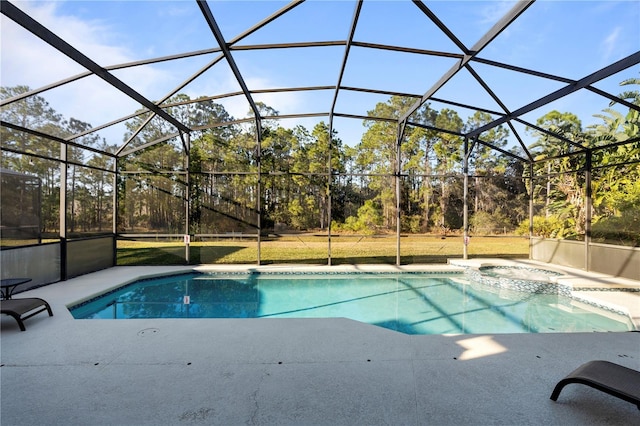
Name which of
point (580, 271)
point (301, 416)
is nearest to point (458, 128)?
point (580, 271)

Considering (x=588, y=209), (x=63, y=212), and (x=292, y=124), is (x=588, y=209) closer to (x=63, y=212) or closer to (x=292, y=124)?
(x=292, y=124)

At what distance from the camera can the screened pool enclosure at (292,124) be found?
4.79 m

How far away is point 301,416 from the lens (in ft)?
6.93

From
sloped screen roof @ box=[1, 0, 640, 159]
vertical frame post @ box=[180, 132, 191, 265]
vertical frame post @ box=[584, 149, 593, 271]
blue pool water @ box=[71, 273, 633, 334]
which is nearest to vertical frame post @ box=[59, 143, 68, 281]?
sloped screen roof @ box=[1, 0, 640, 159]

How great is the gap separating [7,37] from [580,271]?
1208cm

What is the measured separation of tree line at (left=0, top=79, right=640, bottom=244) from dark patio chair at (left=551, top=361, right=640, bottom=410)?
630 centimetres

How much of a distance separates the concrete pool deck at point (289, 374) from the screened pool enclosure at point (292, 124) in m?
3.82

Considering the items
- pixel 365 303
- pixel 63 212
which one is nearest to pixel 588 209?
pixel 365 303

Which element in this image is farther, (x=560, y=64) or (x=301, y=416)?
(x=560, y=64)

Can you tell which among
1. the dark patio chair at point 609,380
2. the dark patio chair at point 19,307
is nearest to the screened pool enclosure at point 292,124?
the dark patio chair at point 19,307

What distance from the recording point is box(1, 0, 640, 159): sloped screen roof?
4.48m

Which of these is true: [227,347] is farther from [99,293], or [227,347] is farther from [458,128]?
[458,128]

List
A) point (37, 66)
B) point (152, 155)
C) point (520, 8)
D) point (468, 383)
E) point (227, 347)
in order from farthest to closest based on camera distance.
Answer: point (152, 155) < point (37, 66) < point (520, 8) < point (227, 347) < point (468, 383)

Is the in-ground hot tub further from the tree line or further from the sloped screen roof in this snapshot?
the sloped screen roof
